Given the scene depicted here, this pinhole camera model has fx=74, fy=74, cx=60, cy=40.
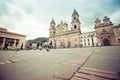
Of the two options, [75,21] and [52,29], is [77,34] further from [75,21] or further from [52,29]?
[52,29]

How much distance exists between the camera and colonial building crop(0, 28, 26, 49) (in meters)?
28.1

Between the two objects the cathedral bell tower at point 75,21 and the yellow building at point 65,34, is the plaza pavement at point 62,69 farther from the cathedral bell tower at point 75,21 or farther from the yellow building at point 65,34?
the cathedral bell tower at point 75,21

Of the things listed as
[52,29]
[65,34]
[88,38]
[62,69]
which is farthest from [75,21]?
[62,69]

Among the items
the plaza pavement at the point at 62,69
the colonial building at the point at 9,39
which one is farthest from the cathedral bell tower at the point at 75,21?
the plaza pavement at the point at 62,69

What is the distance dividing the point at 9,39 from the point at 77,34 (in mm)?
29986

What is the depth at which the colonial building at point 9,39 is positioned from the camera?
2808 cm

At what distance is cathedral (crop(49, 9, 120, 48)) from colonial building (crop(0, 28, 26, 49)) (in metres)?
15.8

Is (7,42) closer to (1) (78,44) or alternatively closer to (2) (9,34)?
(2) (9,34)

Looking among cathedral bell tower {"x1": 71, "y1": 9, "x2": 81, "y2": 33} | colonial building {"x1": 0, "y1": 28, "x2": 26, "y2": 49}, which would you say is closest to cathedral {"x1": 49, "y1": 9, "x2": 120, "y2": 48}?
cathedral bell tower {"x1": 71, "y1": 9, "x2": 81, "y2": 33}

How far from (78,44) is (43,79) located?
3488 cm

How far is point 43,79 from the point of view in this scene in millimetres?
1900

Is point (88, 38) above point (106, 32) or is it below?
below

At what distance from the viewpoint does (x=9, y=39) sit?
Result: 3009 cm

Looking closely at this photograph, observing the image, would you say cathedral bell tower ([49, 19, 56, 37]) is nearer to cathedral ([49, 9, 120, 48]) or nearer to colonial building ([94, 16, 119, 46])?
cathedral ([49, 9, 120, 48])
